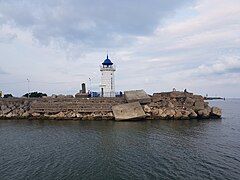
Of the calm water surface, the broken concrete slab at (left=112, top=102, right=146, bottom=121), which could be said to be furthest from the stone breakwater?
the calm water surface

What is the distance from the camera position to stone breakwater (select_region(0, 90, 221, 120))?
47.4 m

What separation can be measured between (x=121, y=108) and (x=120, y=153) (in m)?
21.4

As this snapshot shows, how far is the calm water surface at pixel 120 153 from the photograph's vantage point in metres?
19.4

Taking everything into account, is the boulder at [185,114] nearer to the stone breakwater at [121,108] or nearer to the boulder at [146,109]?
the stone breakwater at [121,108]

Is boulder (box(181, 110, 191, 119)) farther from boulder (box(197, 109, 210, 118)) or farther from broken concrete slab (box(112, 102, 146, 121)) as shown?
broken concrete slab (box(112, 102, 146, 121))

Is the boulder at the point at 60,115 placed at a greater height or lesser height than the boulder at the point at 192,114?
lesser

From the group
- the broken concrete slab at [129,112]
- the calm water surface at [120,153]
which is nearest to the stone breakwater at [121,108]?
the broken concrete slab at [129,112]

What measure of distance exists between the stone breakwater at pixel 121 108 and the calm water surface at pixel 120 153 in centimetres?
897

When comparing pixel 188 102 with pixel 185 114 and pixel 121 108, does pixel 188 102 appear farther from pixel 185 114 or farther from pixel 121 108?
pixel 121 108

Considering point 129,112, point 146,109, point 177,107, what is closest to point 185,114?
point 177,107

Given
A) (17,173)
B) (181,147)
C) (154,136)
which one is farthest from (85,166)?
(154,136)

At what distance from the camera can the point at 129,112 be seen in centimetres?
4500

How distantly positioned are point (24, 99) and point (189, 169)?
45.7 meters

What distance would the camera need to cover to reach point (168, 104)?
4925 centimetres
